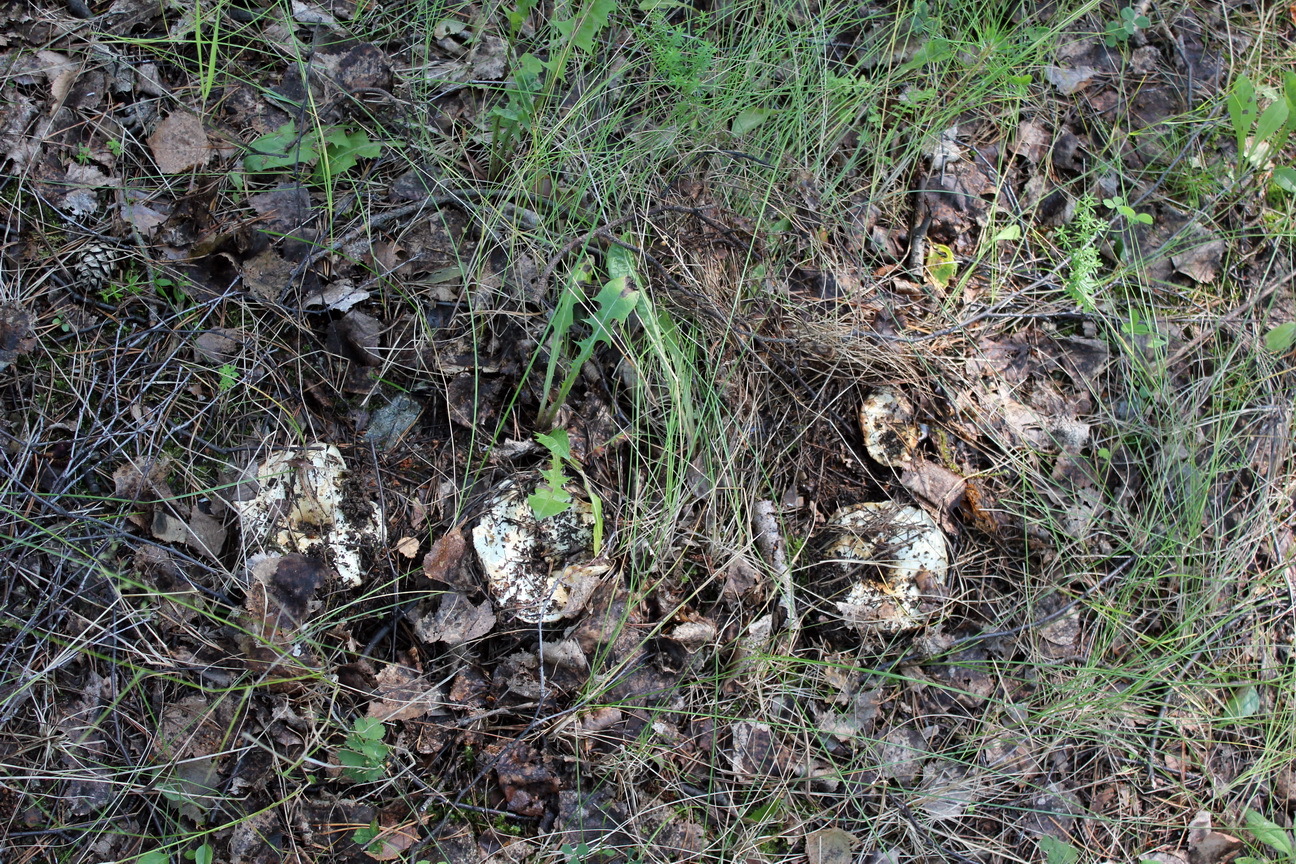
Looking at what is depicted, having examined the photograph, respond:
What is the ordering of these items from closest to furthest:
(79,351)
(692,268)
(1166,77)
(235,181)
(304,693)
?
(304,693)
(79,351)
(235,181)
(692,268)
(1166,77)

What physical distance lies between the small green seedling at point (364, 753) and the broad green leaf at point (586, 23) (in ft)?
4.82

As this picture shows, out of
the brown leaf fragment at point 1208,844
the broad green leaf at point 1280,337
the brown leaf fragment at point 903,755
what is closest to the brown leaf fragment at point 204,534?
the brown leaf fragment at point 903,755

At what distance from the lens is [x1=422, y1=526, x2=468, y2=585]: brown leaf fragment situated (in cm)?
158

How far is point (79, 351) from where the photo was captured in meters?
1.60

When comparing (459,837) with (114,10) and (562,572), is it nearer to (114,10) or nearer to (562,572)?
(562,572)

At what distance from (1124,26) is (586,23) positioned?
69.9 inches

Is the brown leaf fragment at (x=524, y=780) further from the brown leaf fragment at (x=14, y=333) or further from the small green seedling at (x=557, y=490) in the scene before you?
the brown leaf fragment at (x=14, y=333)

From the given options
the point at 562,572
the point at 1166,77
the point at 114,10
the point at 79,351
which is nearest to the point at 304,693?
the point at 562,572

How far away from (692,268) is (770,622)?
33.6 inches

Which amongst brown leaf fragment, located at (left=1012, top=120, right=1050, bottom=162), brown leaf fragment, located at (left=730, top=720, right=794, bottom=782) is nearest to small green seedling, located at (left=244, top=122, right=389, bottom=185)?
brown leaf fragment, located at (left=730, top=720, right=794, bottom=782)

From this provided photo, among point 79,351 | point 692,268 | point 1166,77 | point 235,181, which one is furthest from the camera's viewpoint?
point 1166,77

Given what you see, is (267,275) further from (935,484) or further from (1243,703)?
(1243,703)

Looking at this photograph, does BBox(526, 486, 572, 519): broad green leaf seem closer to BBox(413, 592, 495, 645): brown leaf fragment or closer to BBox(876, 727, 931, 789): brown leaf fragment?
BBox(413, 592, 495, 645): brown leaf fragment

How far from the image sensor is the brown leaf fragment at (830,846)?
162 centimetres
